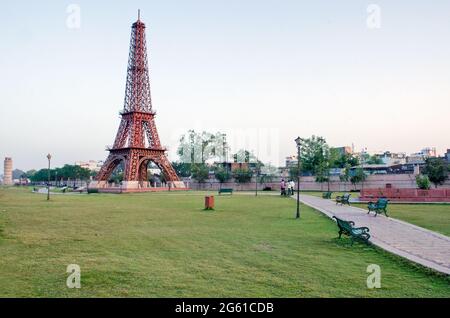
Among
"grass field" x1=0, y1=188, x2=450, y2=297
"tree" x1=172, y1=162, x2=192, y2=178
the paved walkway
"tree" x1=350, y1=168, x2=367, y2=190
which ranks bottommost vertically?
"grass field" x1=0, y1=188, x2=450, y2=297

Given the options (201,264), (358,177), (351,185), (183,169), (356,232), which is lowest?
(201,264)

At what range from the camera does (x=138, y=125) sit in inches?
2591

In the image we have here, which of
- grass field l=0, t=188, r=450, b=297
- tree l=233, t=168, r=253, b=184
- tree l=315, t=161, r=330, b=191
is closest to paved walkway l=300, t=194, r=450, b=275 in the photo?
grass field l=0, t=188, r=450, b=297

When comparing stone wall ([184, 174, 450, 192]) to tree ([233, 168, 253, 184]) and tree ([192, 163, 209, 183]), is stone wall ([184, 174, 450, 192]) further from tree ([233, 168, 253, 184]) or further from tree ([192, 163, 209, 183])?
tree ([192, 163, 209, 183])

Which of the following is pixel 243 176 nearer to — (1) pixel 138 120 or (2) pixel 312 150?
(2) pixel 312 150

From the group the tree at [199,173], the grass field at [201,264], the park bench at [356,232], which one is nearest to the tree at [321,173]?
the tree at [199,173]

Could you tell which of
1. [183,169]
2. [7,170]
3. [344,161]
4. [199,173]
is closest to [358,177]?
[344,161]

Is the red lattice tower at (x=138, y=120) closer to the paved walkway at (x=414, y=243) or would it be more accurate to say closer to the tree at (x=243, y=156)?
the tree at (x=243, y=156)

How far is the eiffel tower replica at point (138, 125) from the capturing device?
215ft

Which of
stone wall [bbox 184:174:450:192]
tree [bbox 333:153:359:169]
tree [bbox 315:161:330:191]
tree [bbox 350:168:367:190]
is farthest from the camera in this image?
tree [bbox 333:153:359:169]

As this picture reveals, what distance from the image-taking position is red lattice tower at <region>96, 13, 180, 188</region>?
6588cm

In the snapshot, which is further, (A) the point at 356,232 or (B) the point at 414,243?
(A) the point at 356,232

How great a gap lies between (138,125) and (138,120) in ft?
2.81
